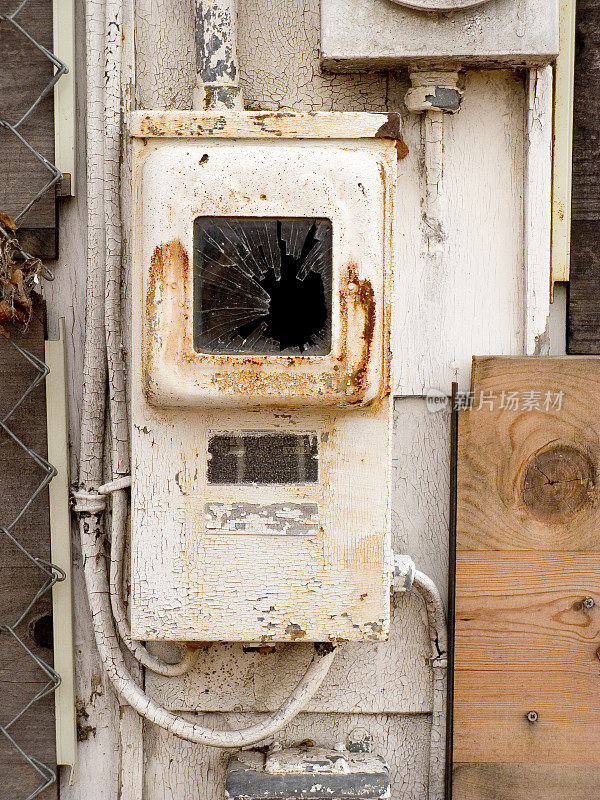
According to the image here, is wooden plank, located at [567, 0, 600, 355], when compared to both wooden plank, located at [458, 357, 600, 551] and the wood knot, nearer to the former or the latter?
wooden plank, located at [458, 357, 600, 551]

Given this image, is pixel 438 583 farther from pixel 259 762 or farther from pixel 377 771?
pixel 259 762

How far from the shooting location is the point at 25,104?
4.73 ft

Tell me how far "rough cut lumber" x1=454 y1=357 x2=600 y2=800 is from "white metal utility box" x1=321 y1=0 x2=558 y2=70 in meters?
0.63

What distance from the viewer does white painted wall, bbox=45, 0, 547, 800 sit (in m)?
1.46

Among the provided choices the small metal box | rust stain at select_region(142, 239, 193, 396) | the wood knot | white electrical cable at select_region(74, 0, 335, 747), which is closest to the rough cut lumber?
the wood knot

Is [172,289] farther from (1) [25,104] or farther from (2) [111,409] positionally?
(1) [25,104]

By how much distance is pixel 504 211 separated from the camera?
58.0 inches

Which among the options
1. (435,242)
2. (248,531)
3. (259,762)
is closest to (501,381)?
A: (435,242)

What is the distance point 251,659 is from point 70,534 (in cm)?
43

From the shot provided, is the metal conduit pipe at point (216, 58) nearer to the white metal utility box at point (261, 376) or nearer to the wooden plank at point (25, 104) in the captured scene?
the white metal utility box at point (261, 376)

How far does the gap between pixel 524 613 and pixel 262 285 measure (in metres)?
0.81

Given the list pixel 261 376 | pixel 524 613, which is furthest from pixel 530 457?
pixel 261 376

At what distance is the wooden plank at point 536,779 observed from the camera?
1467 millimetres

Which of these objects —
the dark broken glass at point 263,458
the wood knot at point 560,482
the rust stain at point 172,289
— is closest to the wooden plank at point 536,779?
the wood knot at point 560,482
